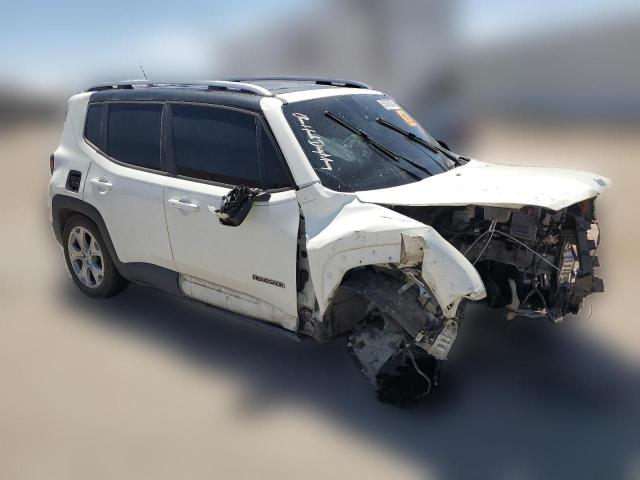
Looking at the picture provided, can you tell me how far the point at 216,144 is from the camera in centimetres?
435

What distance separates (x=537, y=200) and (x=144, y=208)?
9.03ft

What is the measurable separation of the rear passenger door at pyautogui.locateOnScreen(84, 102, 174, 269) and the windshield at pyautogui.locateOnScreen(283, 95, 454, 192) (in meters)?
1.19

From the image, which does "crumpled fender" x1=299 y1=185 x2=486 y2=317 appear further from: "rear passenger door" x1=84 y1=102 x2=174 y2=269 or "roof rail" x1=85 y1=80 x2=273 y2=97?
"rear passenger door" x1=84 y1=102 x2=174 y2=269

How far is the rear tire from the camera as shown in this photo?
17.5 feet

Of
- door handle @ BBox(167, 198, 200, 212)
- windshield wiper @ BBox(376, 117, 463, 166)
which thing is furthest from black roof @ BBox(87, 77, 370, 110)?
door handle @ BBox(167, 198, 200, 212)

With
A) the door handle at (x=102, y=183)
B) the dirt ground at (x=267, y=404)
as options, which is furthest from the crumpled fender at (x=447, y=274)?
the door handle at (x=102, y=183)

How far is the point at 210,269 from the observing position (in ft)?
14.4

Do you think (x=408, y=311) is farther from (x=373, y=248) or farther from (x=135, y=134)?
(x=135, y=134)

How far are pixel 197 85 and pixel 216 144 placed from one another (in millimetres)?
641

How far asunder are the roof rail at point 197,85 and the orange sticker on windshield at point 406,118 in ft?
3.73

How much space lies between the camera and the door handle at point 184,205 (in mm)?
4293

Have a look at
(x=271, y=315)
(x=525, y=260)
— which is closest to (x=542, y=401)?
(x=525, y=260)

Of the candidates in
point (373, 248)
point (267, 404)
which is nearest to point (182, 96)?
point (373, 248)

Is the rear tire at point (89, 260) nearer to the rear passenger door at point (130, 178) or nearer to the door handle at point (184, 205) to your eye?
the rear passenger door at point (130, 178)
